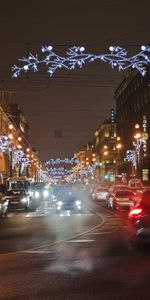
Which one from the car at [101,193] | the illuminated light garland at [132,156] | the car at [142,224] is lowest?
the car at [142,224]

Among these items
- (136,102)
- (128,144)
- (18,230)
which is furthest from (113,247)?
(128,144)

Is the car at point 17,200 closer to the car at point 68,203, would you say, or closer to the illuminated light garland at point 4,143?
the car at point 68,203

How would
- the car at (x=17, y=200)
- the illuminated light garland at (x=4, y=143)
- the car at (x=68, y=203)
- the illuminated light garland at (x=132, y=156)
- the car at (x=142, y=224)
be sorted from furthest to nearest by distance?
the illuminated light garland at (x=132, y=156) → the illuminated light garland at (x=4, y=143) → the car at (x=17, y=200) → the car at (x=68, y=203) → the car at (x=142, y=224)

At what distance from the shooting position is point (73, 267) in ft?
37.4

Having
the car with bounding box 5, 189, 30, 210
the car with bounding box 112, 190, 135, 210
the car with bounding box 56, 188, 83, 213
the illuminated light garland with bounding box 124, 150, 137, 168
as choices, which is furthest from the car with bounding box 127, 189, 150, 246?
the illuminated light garland with bounding box 124, 150, 137, 168

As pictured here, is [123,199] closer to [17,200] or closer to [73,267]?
[17,200]

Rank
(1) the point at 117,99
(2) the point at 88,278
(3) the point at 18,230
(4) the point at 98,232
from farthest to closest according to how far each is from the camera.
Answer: (1) the point at 117,99
(3) the point at 18,230
(4) the point at 98,232
(2) the point at 88,278

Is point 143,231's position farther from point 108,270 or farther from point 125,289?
point 125,289

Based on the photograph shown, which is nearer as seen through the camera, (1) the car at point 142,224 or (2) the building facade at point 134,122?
(1) the car at point 142,224

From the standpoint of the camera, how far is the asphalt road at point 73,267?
8.84 meters

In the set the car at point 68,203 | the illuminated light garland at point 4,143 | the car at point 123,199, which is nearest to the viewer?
the car at point 123,199

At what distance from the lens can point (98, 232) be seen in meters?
20.0

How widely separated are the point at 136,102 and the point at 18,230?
245 ft

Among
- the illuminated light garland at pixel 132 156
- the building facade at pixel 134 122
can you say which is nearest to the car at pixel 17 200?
the building facade at pixel 134 122
